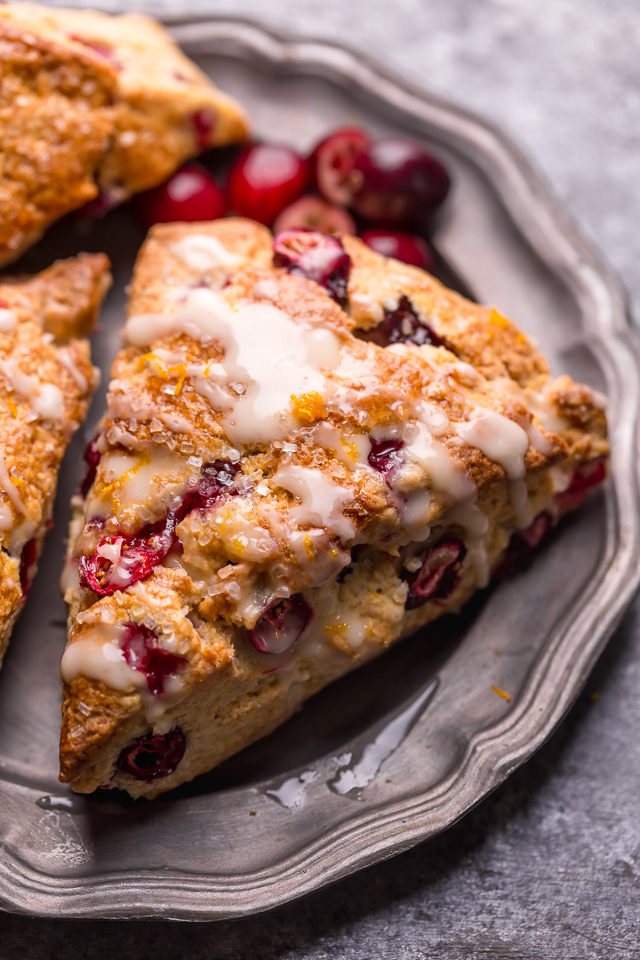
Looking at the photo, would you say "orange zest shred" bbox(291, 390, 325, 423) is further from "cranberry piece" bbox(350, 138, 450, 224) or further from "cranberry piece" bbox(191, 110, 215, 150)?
"cranberry piece" bbox(191, 110, 215, 150)

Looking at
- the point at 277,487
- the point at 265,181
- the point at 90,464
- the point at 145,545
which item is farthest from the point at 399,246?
the point at 145,545

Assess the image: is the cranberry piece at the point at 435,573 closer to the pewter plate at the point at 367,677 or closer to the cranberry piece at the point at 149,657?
the pewter plate at the point at 367,677

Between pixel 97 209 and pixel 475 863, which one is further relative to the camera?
pixel 97 209

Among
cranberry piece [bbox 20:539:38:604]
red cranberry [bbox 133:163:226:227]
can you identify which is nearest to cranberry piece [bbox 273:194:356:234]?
red cranberry [bbox 133:163:226:227]

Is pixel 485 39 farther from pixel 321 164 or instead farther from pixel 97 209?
pixel 97 209

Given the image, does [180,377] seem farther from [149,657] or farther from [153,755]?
[153,755]

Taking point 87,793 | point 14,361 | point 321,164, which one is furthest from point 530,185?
point 87,793

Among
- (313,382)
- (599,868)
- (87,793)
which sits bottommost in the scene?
(87,793)
